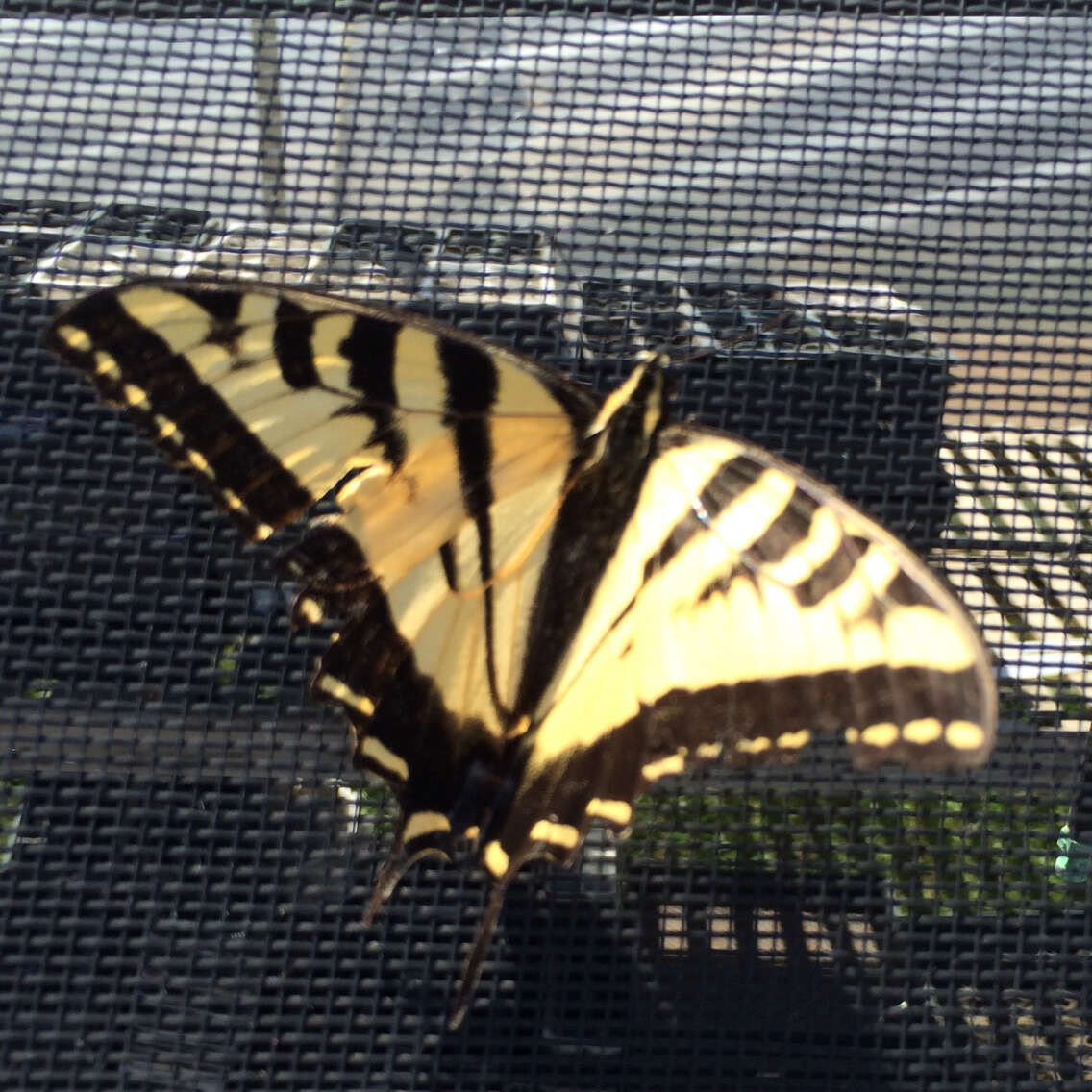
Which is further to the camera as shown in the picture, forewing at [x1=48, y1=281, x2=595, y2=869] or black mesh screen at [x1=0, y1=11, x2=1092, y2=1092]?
black mesh screen at [x1=0, y1=11, x2=1092, y2=1092]

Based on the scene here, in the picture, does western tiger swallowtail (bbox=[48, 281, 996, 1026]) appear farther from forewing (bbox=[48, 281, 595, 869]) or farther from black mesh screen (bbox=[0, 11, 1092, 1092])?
black mesh screen (bbox=[0, 11, 1092, 1092])

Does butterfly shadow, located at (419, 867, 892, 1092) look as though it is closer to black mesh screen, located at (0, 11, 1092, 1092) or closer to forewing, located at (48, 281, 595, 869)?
black mesh screen, located at (0, 11, 1092, 1092)

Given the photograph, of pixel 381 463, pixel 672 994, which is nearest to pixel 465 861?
pixel 672 994

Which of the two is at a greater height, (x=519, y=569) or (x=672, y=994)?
(x=519, y=569)

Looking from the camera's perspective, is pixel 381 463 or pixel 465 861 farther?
pixel 465 861

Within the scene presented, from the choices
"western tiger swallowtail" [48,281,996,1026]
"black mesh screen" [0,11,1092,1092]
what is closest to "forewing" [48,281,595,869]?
"western tiger swallowtail" [48,281,996,1026]

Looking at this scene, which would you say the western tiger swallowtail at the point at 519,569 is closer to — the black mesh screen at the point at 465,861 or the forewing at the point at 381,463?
the forewing at the point at 381,463

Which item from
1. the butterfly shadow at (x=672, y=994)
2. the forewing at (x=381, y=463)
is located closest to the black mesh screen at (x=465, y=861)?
the butterfly shadow at (x=672, y=994)

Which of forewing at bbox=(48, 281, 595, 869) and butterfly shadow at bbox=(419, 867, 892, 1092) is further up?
forewing at bbox=(48, 281, 595, 869)

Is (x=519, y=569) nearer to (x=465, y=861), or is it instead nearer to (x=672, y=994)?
(x=465, y=861)
